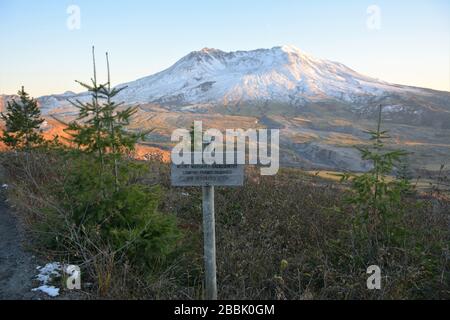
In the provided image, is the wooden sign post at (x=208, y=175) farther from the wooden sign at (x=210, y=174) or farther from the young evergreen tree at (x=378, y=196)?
the young evergreen tree at (x=378, y=196)

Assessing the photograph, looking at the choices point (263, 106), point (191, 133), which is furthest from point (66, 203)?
point (263, 106)

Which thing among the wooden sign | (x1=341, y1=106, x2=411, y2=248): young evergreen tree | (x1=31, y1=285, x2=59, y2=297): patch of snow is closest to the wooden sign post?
the wooden sign

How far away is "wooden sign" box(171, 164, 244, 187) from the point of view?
14.7 ft

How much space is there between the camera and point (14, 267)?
199 inches

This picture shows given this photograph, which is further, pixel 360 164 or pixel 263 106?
pixel 263 106

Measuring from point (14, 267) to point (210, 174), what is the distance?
3027mm

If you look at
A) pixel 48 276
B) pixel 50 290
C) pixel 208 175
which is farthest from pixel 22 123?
pixel 208 175

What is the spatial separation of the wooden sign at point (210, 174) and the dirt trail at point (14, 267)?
2227 millimetres

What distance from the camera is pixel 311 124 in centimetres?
10038

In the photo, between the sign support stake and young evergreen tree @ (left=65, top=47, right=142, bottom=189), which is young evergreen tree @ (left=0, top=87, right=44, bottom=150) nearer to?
young evergreen tree @ (left=65, top=47, right=142, bottom=189)

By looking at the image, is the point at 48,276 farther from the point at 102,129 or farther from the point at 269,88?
the point at 269,88
